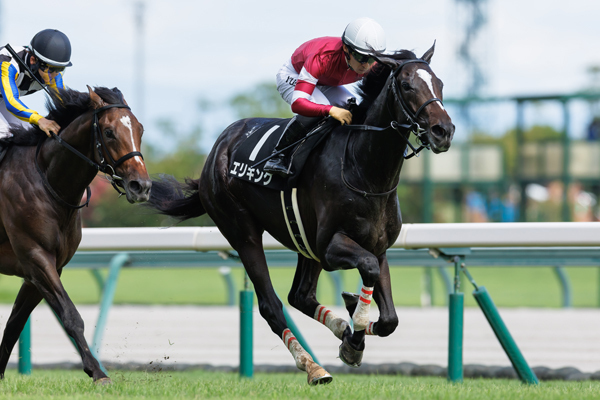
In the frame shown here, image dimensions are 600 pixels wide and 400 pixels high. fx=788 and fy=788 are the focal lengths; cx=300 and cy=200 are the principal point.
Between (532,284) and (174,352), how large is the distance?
43.1 feet

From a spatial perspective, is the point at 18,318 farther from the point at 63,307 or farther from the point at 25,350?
the point at 25,350

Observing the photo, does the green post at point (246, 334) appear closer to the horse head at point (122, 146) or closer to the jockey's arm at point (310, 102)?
the horse head at point (122, 146)

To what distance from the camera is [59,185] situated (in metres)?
4.51

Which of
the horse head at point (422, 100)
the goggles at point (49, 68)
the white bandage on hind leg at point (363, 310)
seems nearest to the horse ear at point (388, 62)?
the horse head at point (422, 100)

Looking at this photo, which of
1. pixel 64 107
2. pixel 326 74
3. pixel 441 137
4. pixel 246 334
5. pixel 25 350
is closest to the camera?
pixel 441 137

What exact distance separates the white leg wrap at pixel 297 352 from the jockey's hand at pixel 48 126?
1764mm

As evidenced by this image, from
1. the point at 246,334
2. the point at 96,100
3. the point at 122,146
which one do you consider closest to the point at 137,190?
the point at 122,146

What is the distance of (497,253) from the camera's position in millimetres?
5461

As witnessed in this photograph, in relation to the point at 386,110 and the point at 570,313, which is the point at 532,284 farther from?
the point at 386,110

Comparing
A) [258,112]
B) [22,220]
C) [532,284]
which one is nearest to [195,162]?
[258,112]

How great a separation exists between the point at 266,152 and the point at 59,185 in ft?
3.95

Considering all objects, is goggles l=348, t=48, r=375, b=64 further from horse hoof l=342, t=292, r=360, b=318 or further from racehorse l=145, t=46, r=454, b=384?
horse hoof l=342, t=292, r=360, b=318

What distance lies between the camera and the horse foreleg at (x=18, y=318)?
478 centimetres

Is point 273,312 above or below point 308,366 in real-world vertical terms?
above
